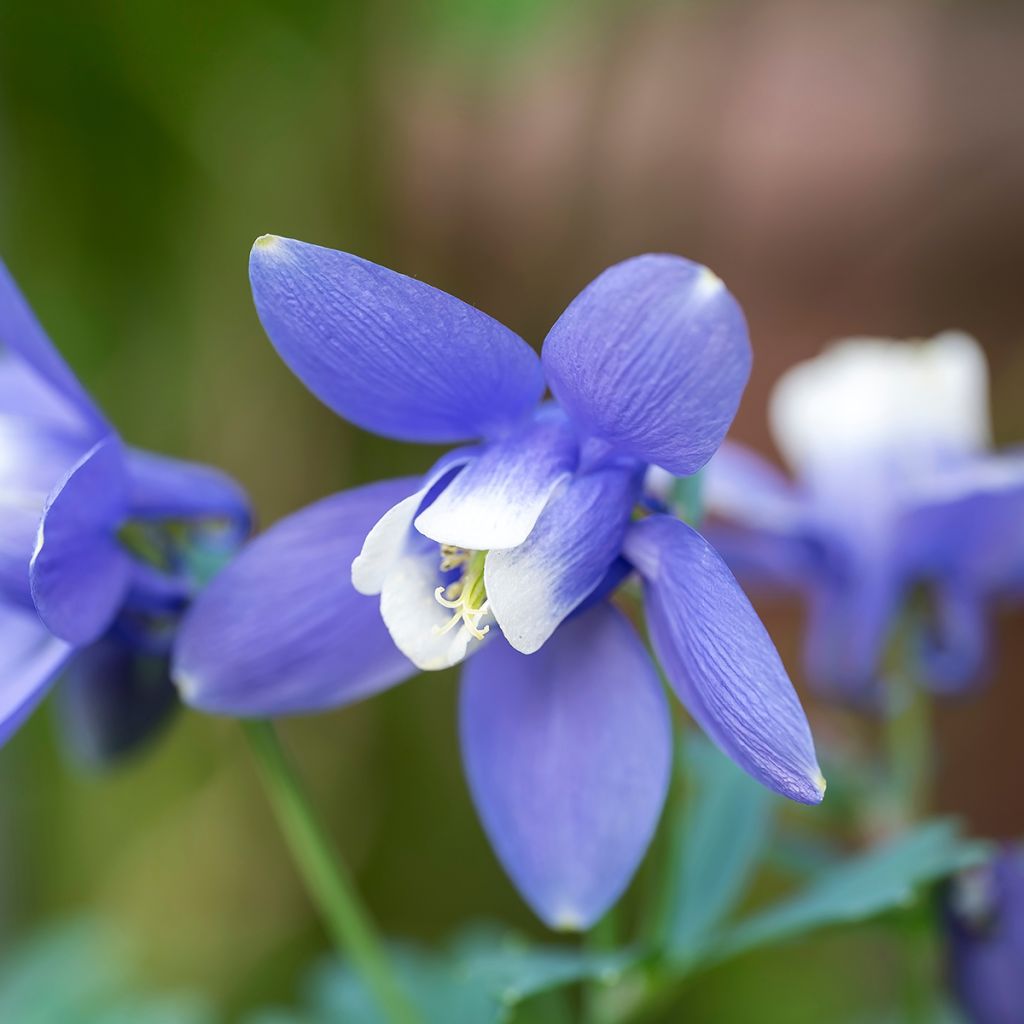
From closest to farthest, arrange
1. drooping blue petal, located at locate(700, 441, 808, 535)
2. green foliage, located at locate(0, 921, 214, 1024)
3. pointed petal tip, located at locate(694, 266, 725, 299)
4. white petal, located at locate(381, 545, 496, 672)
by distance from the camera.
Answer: pointed petal tip, located at locate(694, 266, 725, 299) → white petal, located at locate(381, 545, 496, 672) → drooping blue petal, located at locate(700, 441, 808, 535) → green foliage, located at locate(0, 921, 214, 1024)

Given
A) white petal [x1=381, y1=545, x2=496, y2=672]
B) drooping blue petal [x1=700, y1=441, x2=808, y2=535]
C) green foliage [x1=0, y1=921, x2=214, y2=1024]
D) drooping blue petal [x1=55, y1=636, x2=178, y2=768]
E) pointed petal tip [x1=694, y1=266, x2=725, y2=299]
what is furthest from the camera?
green foliage [x1=0, y1=921, x2=214, y2=1024]

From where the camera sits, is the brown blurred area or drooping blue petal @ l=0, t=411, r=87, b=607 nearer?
drooping blue petal @ l=0, t=411, r=87, b=607

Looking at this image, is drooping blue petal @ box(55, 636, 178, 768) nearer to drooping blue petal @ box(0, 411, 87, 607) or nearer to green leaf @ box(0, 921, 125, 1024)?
drooping blue petal @ box(0, 411, 87, 607)

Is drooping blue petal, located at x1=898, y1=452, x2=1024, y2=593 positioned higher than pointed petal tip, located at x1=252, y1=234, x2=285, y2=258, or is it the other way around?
pointed petal tip, located at x1=252, y1=234, x2=285, y2=258

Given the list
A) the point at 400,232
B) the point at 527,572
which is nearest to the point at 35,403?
the point at 527,572

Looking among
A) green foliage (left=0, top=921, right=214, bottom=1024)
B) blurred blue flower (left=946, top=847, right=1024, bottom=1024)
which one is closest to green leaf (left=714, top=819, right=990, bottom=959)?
blurred blue flower (left=946, top=847, right=1024, bottom=1024)

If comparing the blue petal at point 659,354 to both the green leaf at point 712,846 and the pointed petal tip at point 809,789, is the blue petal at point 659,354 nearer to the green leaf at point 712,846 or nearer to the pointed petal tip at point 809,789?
the pointed petal tip at point 809,789

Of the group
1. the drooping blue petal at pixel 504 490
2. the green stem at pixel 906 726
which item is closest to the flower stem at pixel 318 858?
the drooping blue petal at pixel 504 490
